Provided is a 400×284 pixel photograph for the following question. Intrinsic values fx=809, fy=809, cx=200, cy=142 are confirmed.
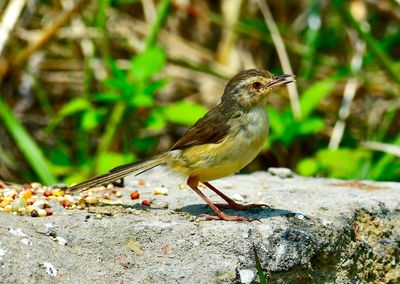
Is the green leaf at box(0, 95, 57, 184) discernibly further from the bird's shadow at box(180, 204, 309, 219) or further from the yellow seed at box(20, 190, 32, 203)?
the bird's shadow at box(180, 204, 309, 219)

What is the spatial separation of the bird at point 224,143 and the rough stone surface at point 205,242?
7.8 inches

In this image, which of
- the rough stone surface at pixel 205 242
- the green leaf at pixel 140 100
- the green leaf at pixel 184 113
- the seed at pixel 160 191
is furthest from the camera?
the green leaf at pixel 184 113

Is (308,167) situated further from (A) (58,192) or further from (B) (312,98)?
(A) (58,192)

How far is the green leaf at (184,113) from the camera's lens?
21.2ft

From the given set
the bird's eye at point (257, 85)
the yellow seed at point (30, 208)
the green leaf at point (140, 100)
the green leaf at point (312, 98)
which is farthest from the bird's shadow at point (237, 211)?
the green leaf at point (312, 98)

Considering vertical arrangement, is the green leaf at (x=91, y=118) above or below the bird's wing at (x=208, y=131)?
below

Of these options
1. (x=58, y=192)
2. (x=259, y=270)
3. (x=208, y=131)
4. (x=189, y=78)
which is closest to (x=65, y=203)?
(x=58, y=192)

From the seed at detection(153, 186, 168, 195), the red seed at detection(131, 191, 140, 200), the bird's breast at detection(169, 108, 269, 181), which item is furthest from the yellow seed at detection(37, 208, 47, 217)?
the seed at detection(153, 186, 168, 195)

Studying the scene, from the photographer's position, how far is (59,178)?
706 centimetres

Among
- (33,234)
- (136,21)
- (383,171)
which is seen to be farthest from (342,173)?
(33,234)

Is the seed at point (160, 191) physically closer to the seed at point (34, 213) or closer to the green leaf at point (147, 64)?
the seed at point (34, 213)

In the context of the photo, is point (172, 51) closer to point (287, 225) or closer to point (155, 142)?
point (155, 142)

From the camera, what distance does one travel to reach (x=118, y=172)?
180 inches

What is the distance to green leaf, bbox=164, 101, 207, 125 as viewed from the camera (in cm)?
648
